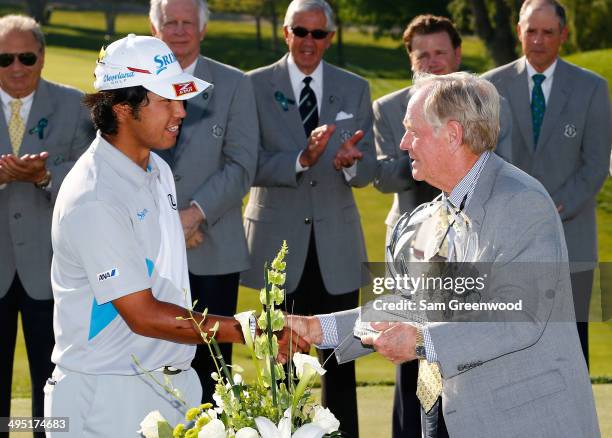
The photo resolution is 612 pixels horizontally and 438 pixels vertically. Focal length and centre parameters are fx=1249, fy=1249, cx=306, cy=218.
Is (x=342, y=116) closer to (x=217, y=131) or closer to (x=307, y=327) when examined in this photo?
(x=217, y=131)

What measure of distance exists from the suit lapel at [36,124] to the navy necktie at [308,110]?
1.44 meters

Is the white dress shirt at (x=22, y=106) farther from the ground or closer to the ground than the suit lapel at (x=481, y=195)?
closer to the ground

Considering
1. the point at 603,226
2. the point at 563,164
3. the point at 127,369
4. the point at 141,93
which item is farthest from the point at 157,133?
the point at 603,226

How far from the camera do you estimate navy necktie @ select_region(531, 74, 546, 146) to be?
25.3 feet

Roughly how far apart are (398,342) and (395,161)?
3.09 m

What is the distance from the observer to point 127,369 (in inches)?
182

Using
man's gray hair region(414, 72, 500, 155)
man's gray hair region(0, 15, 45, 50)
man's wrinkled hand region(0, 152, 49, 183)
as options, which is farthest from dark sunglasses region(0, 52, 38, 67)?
man's gray hair region(414, 72, 500, 155)

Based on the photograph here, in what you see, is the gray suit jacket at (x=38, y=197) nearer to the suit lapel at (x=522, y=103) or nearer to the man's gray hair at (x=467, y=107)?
the suit lapel at (x=522, y=103)

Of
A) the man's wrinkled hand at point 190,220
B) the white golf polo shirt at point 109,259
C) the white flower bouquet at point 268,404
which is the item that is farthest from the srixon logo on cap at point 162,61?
the man's wrinkled hand at point 190,220

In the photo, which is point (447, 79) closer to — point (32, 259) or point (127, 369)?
point (127, 369)

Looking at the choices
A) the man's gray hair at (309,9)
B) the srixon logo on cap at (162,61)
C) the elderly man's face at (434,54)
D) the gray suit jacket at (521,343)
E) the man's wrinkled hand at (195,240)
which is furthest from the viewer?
the man's gray hair at (309,9)

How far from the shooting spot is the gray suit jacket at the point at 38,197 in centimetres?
698

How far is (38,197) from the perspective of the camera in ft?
23.2

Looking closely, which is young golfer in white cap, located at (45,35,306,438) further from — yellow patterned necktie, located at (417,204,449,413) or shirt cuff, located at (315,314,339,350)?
yellow patterned necktie, located at (417,204,449,413)
